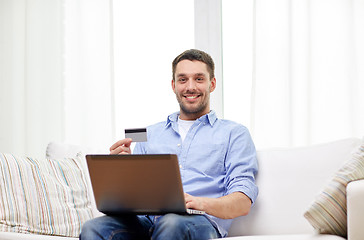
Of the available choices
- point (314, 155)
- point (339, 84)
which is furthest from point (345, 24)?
point (314, 155)

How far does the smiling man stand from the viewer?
1.84m

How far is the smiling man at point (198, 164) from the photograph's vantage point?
6.03 ft

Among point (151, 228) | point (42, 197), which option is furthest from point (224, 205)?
point (42, 197)

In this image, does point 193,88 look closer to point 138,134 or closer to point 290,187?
point 138,134

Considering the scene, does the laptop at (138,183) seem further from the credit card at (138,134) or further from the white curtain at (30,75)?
the white curtain at (30,75)

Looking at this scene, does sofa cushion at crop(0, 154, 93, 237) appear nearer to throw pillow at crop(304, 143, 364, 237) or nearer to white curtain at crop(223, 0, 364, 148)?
throw pillow at crop(304, 143, 364, 237)

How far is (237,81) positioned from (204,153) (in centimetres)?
113

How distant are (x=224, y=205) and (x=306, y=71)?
1.36m

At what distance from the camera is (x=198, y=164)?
7.32 ft

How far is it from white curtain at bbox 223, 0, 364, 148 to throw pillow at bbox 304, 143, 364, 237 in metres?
1.37

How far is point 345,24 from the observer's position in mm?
3006

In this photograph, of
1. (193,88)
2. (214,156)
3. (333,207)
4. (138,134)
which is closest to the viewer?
(333,207)

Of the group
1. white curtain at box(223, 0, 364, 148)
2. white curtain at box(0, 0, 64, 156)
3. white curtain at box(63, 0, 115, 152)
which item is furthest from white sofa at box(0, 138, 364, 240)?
white curtain at box(0, 0, 64, 156)

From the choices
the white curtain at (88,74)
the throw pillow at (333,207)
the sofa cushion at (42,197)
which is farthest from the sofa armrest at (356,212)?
the white curtain at (88,74)
